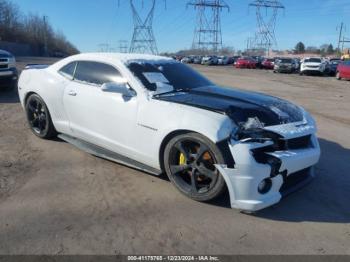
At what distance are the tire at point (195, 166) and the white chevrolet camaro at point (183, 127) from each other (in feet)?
0.04

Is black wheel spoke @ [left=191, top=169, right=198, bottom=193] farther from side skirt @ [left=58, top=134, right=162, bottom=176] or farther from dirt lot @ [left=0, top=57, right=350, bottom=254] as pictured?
side skirt @ [left=58, top=134, right=162, bottom=176]

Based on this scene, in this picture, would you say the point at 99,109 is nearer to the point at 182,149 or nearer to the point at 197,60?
the point at 182,149

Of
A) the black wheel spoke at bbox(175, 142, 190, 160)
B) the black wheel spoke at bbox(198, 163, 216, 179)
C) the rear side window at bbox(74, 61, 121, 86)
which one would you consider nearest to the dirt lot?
the black wheel spoke at bbox(198, 163, 216, 179)

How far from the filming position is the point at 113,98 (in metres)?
4.69

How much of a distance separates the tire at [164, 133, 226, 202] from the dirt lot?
150 mm

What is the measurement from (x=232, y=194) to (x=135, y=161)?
1.43m

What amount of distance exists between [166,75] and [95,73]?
100 centimetres

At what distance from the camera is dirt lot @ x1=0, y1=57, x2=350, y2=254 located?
3219 mm

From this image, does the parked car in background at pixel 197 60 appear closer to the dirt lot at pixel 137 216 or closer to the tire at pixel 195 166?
the dirt lot at pixel 137 216

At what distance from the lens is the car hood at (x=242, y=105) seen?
393 cm

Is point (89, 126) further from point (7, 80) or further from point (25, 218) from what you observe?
point (7, 80)

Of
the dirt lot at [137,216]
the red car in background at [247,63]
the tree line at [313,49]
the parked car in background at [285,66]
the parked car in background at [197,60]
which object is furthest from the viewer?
the tree line at [313,49]

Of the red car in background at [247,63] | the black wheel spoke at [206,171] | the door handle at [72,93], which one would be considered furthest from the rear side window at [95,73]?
the red car in background at [247,63]

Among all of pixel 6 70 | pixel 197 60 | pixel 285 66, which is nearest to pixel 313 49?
pixel 197 60
